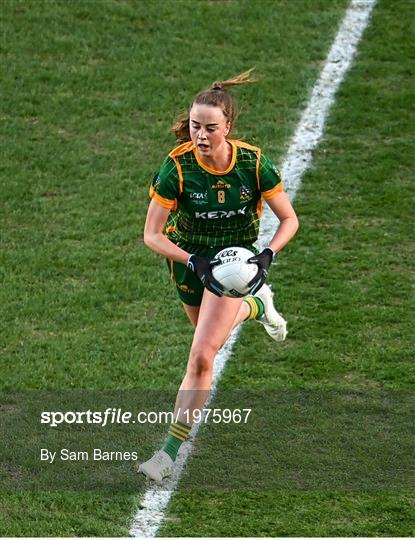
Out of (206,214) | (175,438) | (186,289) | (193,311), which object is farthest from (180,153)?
(175,438)

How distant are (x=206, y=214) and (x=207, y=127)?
530 millimetres

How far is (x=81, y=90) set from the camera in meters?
12.2

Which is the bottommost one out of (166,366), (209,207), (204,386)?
(166,366)

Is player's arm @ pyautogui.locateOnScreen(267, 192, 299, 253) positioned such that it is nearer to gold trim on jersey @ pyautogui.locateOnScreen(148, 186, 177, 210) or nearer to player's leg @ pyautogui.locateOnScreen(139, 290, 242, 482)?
player's leg @ pyautogui.locateOnScreen(139, 290, 242, 482)

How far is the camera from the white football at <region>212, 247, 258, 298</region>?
7246 mm

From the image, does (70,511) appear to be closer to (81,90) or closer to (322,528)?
(322,528)

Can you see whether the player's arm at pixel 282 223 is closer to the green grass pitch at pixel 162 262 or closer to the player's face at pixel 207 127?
the player's face at pixel 207 127

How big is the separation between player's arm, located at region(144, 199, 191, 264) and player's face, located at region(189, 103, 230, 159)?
0.40 m

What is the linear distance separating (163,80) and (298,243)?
2.82 meters

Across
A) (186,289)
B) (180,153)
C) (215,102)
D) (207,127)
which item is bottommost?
(186,289)

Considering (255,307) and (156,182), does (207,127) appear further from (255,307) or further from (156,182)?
(255,307)

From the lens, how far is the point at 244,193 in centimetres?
745

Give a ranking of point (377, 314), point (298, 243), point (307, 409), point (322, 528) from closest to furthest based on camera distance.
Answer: point (322, 528)
point (307, 409)
point (377, 314)
point (298, 243)

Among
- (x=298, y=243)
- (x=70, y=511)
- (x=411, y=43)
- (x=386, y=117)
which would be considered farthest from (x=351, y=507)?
(x=411, y=43)
